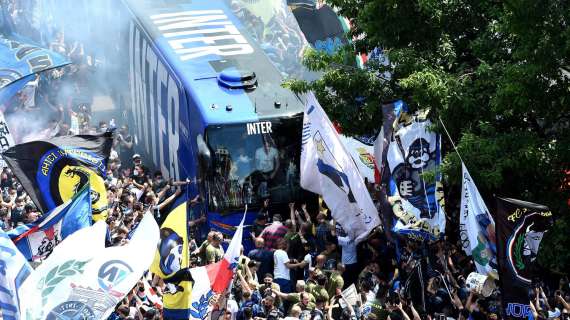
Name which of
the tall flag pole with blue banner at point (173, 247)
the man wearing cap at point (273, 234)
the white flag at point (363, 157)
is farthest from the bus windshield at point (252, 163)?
the tall flag pole with blue banner at point (173, 247)

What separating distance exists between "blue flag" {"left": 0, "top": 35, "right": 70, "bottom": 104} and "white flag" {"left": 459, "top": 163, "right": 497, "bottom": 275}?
9753 millimetres

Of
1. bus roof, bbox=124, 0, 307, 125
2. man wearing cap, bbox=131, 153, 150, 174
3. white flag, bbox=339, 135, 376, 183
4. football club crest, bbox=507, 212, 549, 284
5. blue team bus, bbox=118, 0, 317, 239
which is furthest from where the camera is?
man wearing cap, bbox=131, 153, 150, 174

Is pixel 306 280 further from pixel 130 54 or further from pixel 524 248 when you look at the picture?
pixel 130 54

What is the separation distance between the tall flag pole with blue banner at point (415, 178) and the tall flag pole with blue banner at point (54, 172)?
414 centimetres

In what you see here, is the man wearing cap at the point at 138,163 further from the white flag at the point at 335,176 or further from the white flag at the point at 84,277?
the white flag at the point at 84,277

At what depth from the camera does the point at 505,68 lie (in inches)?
672

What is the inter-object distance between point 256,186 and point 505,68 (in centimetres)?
497

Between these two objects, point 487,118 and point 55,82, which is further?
point 55,82

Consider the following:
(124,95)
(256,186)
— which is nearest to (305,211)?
(256,186)

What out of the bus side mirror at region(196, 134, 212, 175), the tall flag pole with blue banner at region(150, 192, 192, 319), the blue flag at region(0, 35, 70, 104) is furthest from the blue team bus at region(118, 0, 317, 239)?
the tall flag pole with blue banner at region(150, 192, 192, 319)

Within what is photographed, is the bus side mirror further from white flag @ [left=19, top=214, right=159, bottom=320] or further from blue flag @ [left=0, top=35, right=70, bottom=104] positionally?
white flag @ [left=19, top=214, right=159, bottom=320]

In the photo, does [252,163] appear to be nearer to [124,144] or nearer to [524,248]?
[124,144]

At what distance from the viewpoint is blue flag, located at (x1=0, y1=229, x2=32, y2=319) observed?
13.8 meters

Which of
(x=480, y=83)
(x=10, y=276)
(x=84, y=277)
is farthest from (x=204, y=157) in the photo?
(x=10, y=276)
